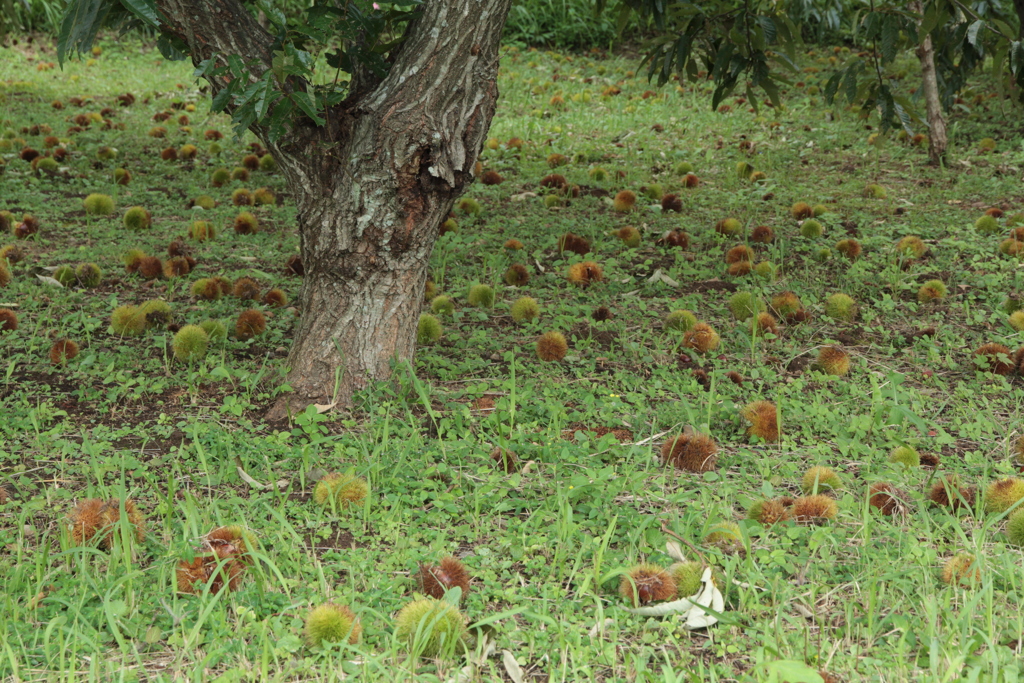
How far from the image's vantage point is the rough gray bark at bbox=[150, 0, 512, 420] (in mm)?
2885

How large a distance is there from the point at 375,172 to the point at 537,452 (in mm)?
1123

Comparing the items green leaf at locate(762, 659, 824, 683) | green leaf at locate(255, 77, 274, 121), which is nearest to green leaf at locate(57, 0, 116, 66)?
green leaf at locate(255, 77, 274, 121)

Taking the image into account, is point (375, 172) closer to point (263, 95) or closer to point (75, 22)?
point (263, 95)

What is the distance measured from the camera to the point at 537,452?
2688mm

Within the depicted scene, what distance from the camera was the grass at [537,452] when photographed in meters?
1.78

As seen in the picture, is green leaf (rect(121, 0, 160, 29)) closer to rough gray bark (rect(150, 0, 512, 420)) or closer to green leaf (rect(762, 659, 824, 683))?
A: rough gray bark (rect(150, 0, 512, 420))

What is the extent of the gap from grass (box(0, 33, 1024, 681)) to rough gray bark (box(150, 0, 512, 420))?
0.21m

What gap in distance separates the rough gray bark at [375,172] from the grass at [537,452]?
21cm

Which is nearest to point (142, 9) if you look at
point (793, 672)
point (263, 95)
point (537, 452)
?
point (263, 95)

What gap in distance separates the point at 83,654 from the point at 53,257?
123 inches

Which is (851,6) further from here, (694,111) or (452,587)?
(452,587)

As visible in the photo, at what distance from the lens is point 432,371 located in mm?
3330

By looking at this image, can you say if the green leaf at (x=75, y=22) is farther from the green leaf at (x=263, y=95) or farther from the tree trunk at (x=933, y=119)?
the tree trunk at (x=933, y=119)

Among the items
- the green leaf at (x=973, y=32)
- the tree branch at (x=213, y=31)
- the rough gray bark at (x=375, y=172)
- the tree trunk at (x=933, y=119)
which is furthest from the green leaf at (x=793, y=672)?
the tree trunk at (x=933, y=119)
